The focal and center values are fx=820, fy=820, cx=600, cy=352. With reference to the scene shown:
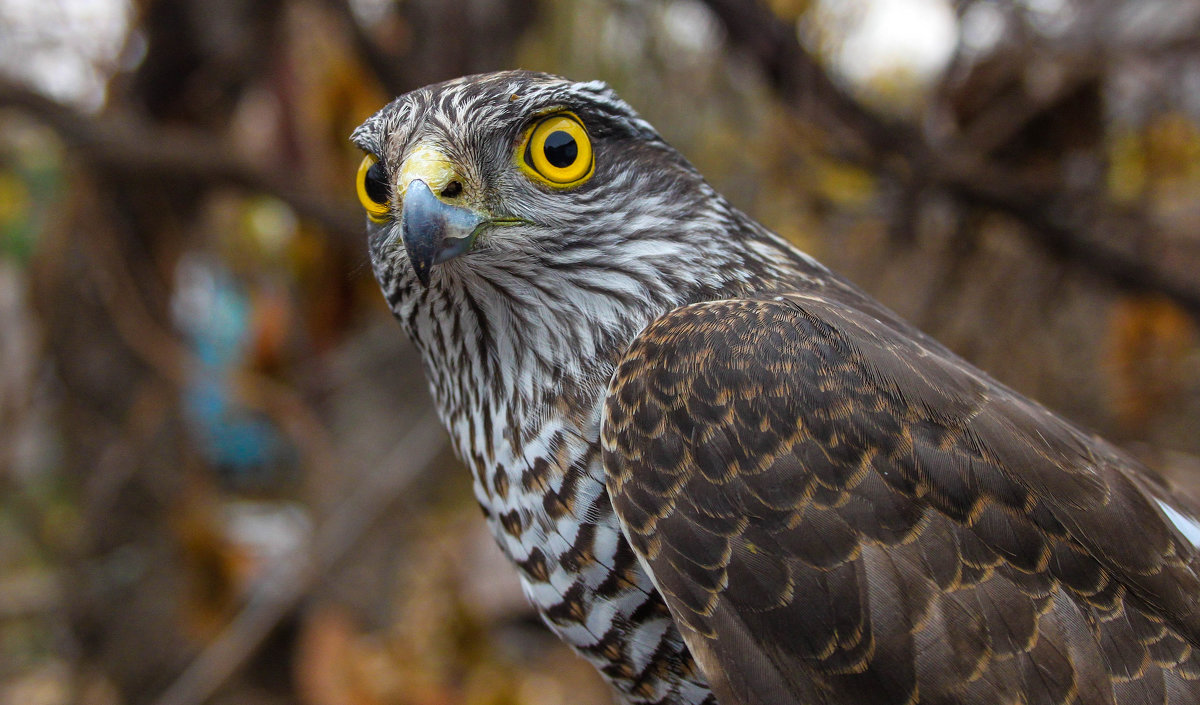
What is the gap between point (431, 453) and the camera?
454cm

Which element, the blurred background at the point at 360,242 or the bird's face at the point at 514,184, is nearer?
the bird's face at the point at 514,184

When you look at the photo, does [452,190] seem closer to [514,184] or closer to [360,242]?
[514,184]

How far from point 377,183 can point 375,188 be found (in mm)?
16

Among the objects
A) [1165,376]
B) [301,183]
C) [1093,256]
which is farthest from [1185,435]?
[301,183]

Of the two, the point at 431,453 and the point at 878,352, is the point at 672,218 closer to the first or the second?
the point at 878,352

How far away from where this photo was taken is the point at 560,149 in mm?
1715

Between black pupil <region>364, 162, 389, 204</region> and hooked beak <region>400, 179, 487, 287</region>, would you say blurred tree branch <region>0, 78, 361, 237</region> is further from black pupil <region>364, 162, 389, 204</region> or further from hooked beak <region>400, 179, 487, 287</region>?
hooked beak <region>400, 179, 487, 287</region>

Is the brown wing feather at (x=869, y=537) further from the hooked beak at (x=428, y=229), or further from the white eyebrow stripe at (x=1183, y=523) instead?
the hooked beak at (x=428, y=229)

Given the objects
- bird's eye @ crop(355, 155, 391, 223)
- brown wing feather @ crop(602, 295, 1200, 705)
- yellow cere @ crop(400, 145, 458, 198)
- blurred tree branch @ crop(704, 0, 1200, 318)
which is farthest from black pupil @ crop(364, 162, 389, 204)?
blurred tree branch @ crop(704, 0, 1200, 318)

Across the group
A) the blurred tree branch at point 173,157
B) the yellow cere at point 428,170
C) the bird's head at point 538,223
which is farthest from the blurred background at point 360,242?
the yellow cere at point 428,170

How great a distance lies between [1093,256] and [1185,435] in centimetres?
254

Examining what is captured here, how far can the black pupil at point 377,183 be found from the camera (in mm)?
1741

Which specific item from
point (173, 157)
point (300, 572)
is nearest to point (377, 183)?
point (173, 157)

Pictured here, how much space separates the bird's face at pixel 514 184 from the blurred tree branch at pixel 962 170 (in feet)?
6.04
